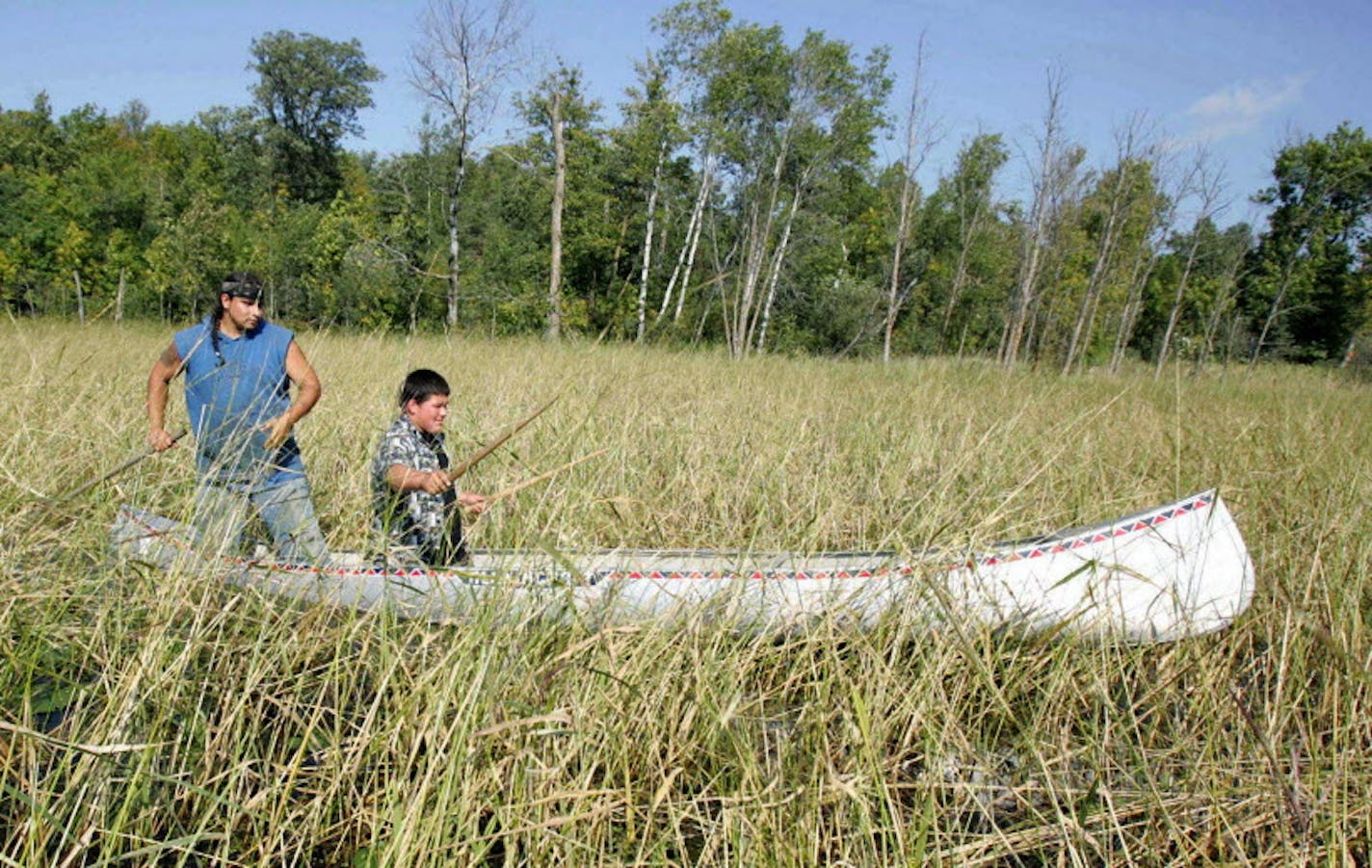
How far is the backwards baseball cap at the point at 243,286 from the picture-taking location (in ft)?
10.4

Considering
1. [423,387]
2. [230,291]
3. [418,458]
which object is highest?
[230,291]

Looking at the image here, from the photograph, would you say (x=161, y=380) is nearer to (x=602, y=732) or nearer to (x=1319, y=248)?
(x=602, y=732)

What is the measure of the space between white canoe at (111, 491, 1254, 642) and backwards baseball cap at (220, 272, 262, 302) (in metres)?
1.33

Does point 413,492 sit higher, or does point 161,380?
point 161,380

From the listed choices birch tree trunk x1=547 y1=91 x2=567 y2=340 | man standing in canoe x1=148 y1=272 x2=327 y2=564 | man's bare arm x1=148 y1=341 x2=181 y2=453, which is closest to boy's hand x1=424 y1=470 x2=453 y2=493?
man standing in canoe x1=148 y1=272 x2=327 y2=564

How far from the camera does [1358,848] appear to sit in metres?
1.74

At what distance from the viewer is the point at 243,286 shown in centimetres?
318

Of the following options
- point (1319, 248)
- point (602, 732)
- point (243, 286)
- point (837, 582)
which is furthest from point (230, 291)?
point (1319, 248)

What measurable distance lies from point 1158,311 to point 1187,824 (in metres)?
50.5

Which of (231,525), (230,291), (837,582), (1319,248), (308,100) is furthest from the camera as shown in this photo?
(308,100)

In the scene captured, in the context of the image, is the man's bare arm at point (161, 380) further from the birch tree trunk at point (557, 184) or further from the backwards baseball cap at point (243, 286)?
the birch tree trunk at point (557, 184)

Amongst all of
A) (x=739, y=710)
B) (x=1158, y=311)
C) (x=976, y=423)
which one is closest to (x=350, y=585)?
(x=739, y=710)

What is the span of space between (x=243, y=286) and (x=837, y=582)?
8.93ft

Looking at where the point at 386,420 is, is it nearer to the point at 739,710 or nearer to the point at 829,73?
the point at 739,710
